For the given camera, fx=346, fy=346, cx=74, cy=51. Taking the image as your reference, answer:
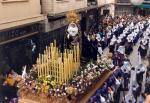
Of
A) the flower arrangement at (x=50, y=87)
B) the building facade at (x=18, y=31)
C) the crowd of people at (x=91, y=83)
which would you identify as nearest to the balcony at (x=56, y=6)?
the building facade at (x=18, y=31)

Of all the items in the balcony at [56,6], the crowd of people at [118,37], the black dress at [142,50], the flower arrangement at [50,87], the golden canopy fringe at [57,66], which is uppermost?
the balcony at [56,6]

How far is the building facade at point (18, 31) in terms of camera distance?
32.9ft

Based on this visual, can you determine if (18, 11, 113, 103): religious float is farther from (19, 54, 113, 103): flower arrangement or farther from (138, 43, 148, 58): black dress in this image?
(138, 43, 148, 58): black dress

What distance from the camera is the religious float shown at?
804cm

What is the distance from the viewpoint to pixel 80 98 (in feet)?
27.7

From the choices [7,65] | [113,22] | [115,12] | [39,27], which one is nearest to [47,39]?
[39,27]

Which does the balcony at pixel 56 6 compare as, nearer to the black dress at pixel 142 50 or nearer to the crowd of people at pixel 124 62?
the crowd of people at pixel 124 62

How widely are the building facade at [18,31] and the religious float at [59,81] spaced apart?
172cm

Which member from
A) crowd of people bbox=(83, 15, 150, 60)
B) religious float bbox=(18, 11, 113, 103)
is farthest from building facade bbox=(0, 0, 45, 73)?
crowd of people bbox=(83, 15, 150, 60)

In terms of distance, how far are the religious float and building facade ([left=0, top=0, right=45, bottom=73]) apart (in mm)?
1724

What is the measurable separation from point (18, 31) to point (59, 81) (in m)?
3.11

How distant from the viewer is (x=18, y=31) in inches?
423

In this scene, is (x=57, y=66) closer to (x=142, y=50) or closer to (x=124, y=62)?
(x=124, y=62)

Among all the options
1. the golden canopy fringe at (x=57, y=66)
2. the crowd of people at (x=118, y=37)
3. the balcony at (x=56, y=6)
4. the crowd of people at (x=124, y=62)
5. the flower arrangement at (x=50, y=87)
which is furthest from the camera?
the crowd of people at (x=118, y=37)
